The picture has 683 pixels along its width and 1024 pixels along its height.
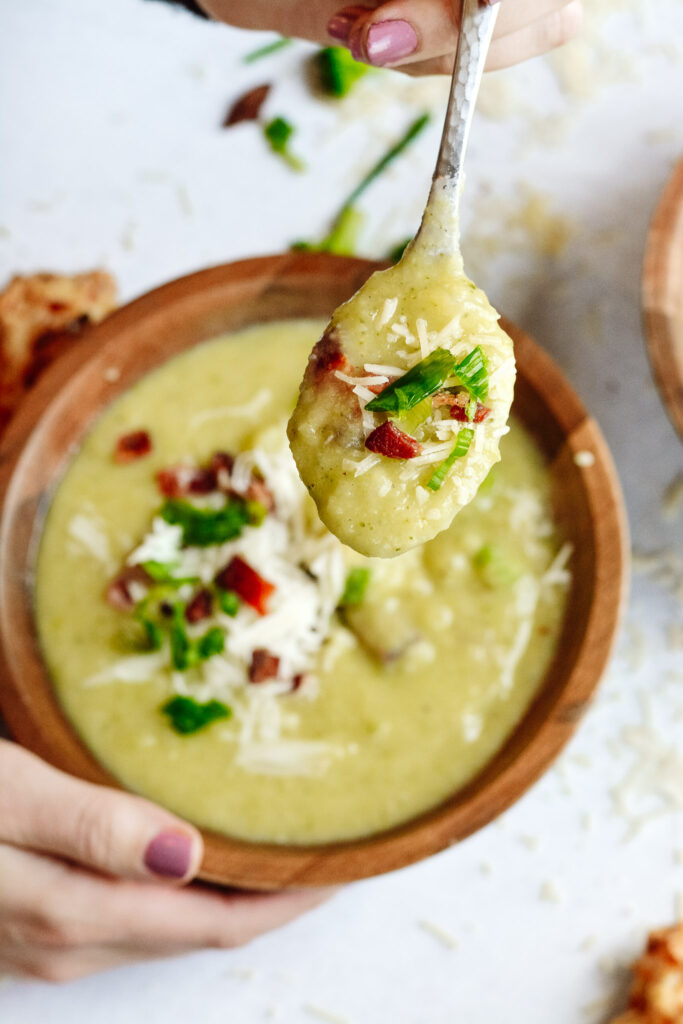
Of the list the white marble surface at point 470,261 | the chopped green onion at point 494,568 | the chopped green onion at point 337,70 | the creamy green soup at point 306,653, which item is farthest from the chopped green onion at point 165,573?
the chopped green onion at point 337,70

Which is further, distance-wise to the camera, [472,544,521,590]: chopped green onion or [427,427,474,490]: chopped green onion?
[472,544,521,590]: chopped green onion

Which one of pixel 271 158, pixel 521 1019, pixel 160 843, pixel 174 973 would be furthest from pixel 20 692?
pixel 271 158

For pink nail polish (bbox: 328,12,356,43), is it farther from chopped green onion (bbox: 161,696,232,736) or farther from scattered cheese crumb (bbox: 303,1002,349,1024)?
scattered cheese crumb (bbox: 303,1002,349,1024)

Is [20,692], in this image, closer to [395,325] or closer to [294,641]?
[294,641]

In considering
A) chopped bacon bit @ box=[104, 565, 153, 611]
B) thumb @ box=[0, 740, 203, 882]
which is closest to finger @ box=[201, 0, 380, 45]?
chopped bacon bit @ box=[104, 565, 153, 611]

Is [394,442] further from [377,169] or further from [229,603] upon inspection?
[377,169]

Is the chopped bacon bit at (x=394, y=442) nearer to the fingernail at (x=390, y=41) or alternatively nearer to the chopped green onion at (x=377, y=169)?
the fingernail at (x=390, y=41)
